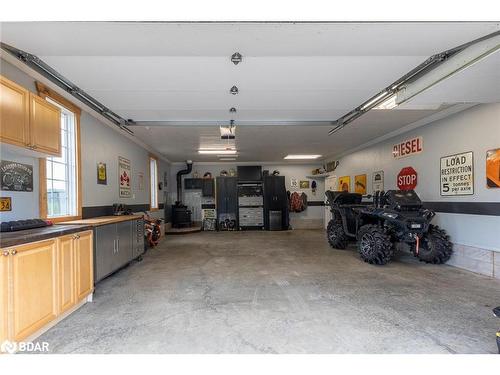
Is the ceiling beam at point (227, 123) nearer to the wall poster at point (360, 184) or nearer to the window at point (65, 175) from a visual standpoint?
the window at point (65, 175)

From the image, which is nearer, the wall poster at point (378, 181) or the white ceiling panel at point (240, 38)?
the white ceiling panel at point (240, 38)

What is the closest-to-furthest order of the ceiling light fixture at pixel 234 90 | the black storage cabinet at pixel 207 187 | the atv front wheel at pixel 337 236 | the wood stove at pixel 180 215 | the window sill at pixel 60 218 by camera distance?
the window sill at pixel 60 218 < the ceiling light fixture at pixel 234 90 < the atv front wheel at pixel 337 236 < the wood stove at pixel 180 215 < the black storage cabinet at pixel 207 187

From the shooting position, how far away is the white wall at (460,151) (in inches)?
161

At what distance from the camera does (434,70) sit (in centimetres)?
296

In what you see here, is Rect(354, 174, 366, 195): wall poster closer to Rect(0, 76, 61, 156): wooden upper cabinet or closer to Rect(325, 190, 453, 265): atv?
Rect(325, 190, 453, 265): atv

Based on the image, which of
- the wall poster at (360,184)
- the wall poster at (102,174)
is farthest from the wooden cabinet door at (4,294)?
the wall poster at (360,184)

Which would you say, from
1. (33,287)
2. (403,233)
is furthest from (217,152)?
(33,287)

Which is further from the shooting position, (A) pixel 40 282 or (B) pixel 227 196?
(B) pixel 227 196

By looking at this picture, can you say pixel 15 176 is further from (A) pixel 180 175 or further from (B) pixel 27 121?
(A) pixel 180 175

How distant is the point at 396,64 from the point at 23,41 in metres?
3.67

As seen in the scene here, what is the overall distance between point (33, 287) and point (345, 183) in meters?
8.44

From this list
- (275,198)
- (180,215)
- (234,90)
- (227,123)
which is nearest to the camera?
(234,90)

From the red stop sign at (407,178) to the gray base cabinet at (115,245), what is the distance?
563 centimetres

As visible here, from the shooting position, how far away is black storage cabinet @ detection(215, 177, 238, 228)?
10.5 metres
